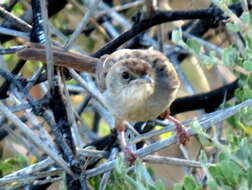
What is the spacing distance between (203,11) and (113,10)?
97cm

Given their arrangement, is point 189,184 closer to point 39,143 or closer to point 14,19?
Result: point 39,143

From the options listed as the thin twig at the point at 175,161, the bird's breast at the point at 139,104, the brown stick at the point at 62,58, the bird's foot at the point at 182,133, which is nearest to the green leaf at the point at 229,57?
the thin twig at the point at 175,161

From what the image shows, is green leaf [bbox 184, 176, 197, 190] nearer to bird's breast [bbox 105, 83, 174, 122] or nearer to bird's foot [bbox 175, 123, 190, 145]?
bird's foot [bbox 175, 123, 190, 145]

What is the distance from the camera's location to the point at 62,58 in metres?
3.60

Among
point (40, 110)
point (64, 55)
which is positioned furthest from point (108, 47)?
point (40, 110)

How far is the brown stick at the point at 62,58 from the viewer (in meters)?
3.49

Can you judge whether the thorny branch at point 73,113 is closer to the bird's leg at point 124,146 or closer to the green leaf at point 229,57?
the bird's leg at point 124,146

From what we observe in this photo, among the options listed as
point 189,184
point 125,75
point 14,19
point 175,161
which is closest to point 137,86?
point 125,75

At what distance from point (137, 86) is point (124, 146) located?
0.33m

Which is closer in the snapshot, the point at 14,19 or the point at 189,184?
the point at 189,184

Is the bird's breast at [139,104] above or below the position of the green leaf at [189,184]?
below

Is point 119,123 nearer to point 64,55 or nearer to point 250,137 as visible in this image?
point 64,55

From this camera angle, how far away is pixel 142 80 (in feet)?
11.6

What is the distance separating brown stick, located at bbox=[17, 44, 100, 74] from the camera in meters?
3.49
